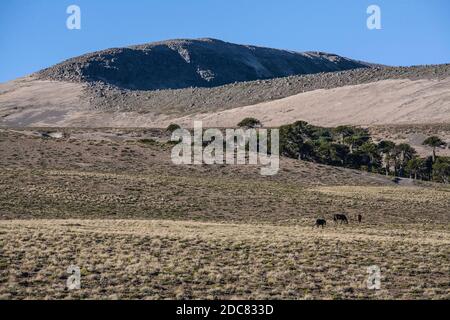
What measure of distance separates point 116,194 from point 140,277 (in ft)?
103

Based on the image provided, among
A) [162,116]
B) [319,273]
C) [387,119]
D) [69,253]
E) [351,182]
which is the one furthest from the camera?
[162,116]

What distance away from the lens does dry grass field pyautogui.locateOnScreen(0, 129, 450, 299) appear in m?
20.4

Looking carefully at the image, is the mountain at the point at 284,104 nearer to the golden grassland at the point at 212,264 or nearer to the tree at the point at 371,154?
the tree at the point at 371,154

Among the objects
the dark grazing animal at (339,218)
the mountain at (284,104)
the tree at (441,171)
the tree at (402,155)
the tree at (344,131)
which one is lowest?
the dark grazing animal at (339,218)

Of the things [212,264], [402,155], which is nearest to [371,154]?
[402,155]

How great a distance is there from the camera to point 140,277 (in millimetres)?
20797

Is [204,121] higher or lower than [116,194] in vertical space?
higher

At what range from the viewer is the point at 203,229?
34062 millimetres

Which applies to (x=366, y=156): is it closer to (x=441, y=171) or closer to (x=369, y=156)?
(x=369, y=156)

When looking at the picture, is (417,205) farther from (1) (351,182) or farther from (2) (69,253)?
(2) (69,253)

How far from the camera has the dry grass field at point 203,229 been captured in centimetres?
2038

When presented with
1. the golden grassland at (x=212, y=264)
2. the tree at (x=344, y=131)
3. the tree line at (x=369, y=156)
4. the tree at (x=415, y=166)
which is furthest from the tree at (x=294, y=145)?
the golden grassland at (x=212, y=264)
